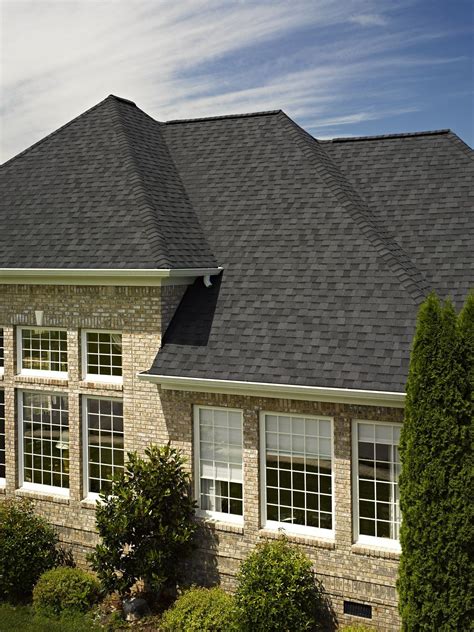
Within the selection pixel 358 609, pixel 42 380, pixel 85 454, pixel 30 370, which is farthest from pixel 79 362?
pixel 358 609

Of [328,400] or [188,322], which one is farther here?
[188,322]

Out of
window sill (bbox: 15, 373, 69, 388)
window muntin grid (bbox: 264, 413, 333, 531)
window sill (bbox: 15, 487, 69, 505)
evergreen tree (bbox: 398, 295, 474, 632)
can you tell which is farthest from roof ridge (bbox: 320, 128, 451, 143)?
window sill (bbox: 15, 487, 69, 505)

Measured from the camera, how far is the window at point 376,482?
42.0ft

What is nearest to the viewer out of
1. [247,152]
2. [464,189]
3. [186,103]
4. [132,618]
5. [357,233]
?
[132,618]

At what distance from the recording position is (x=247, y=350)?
14062 millimetres

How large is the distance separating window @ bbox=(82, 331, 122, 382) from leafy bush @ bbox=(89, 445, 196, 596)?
2.19 m

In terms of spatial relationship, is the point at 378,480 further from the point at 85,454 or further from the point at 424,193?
the point at 424,193

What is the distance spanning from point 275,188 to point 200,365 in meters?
4.81

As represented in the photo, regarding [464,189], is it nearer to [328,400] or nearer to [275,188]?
[275,188]

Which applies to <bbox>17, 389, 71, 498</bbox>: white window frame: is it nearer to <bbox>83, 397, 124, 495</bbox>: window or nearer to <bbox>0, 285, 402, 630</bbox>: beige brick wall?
<bbox>0, 285, 402, 630</bbox>: beige brick wall

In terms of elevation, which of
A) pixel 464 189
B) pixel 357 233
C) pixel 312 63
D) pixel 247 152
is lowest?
→ pixel 357 233

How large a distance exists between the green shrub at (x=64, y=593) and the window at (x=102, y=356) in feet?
12.9

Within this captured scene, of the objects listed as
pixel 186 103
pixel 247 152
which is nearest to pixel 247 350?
pixel 247 152

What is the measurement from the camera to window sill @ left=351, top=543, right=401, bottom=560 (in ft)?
41.5
